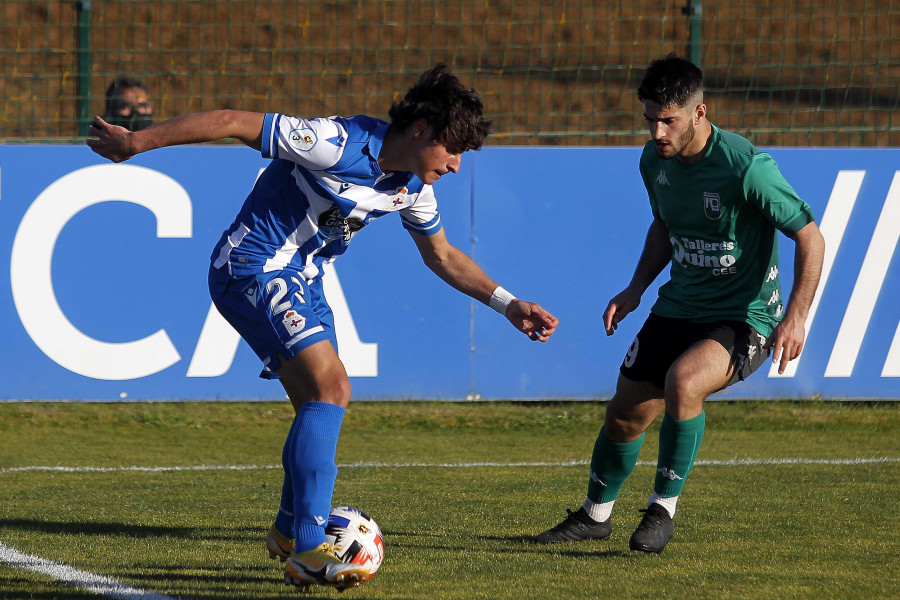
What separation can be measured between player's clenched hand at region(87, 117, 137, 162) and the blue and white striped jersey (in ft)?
1.61

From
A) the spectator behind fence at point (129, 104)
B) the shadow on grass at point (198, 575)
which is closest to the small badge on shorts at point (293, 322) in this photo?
the shadow on grass at point (198, 575)

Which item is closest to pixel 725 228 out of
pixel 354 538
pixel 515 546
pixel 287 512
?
pixel 515 546

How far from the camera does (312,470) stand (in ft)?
12.7

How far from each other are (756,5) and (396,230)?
277 inches

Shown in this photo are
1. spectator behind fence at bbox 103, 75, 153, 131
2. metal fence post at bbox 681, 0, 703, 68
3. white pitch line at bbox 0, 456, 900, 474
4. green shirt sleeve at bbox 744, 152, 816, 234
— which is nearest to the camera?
green shirt sleeve at bbox 744, 152, 816, 234

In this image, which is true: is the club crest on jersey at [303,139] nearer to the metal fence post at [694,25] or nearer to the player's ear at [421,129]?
the player's ear at [421,129]

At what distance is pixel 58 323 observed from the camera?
25.9ft

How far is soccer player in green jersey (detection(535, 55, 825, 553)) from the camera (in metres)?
4.47

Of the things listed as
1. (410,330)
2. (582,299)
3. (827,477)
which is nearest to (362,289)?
(410,330)

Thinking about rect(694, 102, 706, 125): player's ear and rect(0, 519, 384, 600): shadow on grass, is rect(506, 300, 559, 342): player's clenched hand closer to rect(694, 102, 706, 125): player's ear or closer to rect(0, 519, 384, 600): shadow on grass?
rect(694, 102, 706, 125): player's ear

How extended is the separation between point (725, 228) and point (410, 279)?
12.7 feet

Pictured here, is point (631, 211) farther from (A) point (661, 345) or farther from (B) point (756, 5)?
(B) point (756, 5)

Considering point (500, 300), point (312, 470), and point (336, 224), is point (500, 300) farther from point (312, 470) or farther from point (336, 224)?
point (312, 470)

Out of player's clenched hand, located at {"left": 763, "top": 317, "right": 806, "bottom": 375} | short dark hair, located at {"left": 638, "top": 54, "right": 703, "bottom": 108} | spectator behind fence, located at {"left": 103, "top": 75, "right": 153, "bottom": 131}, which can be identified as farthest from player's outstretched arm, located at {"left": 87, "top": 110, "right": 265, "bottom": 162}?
spectator behind fence, located at {"left": 103, "top": 75, "right": 153, "bottom": 131}
